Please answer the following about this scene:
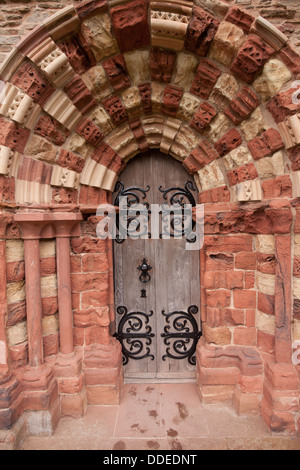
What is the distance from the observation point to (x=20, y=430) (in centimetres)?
221

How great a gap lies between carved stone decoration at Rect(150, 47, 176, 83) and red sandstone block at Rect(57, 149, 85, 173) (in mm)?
1085

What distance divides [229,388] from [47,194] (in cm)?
267

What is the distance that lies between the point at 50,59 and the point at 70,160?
0.83 meters

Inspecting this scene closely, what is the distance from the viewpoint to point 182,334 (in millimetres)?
2922

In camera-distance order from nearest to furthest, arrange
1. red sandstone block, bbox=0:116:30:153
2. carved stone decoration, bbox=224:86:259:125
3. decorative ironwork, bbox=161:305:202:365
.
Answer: red sandstone block, bbox=0:116:30:153 < carved stone decoration, bbox=224:86:259:125 < decorative ironwork, bbox=161:305:202:365

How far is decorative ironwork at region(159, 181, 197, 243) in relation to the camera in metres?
2.78

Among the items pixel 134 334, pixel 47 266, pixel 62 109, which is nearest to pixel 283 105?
pixel 62 109

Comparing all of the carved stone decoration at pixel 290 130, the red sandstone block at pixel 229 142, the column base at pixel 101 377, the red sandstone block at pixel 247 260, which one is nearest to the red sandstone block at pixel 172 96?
the red sandstone block at pixel 229 142

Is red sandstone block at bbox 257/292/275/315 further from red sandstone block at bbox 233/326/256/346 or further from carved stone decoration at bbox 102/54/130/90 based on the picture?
carved stone decoration at bbox 102/54/130/90

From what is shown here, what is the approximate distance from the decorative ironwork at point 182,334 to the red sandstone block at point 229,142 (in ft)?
5.70

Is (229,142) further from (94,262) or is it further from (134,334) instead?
(134,334)

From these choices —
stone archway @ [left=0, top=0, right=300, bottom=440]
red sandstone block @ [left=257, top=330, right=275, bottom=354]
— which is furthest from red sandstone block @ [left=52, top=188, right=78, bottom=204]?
red sandstone block @ [left=257, top=330, right=275, bottom=354]

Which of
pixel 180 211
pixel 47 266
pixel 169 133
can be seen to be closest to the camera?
pixel 47 266

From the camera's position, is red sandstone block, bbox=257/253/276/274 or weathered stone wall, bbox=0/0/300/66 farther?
red sandstone block, bbox=257/253/276/274
